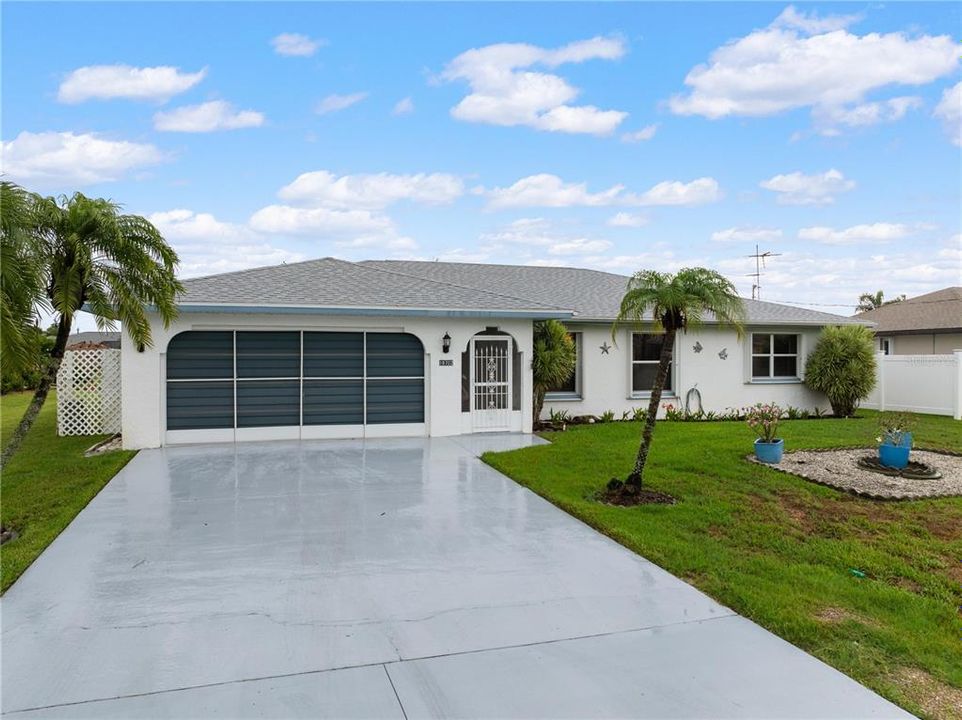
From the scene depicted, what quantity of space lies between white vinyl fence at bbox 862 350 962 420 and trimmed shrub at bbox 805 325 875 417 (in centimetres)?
158

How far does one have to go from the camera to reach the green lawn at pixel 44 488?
5.47 metres

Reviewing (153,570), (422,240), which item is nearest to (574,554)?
(153,570)

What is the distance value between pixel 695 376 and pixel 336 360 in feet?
30.0

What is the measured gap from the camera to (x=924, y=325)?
23156 millimetres

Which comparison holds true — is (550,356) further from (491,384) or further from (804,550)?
(804,550)

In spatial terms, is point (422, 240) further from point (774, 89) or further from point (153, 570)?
point (153, 570)

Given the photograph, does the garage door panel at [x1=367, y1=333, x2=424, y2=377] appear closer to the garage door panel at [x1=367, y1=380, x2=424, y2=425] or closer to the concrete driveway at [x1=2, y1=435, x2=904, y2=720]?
the garage door panel at [x1=367, y1=380, x2=424, y2=425]

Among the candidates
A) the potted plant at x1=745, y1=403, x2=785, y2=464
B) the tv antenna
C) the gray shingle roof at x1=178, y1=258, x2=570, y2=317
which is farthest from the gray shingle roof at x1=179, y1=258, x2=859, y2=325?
the tv antenna

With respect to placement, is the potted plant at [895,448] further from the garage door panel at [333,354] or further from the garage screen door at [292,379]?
the garage door panel at [333,354]

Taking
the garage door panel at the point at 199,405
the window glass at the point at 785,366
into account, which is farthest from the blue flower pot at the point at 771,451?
the garage door panel at the point at 199,405

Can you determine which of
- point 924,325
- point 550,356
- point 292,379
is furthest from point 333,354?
point 924,325

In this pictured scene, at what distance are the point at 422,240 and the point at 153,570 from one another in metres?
22.9

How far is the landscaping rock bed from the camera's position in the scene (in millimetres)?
7582

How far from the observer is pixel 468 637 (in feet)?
12.6
